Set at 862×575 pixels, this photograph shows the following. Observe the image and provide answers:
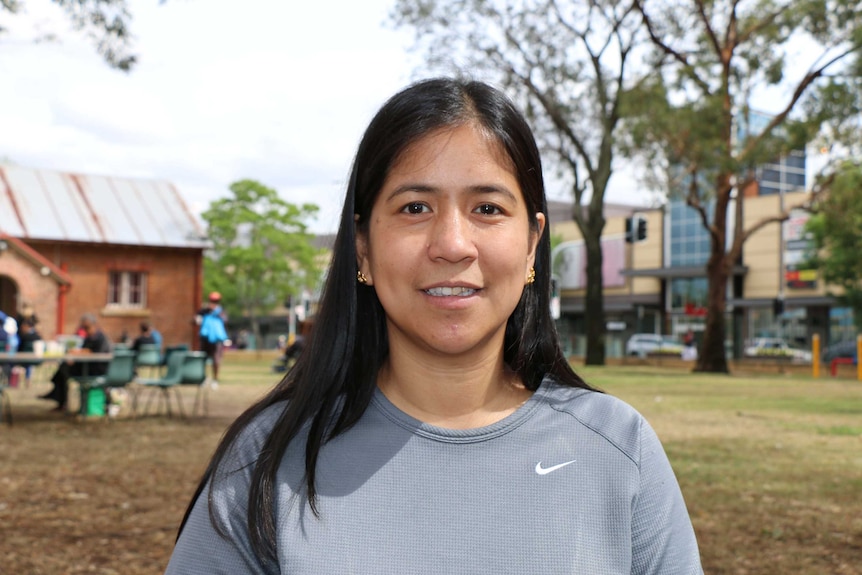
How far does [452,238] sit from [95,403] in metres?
12.9

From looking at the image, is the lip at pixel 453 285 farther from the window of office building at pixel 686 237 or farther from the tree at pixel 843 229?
the window of office building at pixel 686 237

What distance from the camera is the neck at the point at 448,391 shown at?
1.82 metres

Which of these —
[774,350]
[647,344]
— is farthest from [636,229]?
[647,344]

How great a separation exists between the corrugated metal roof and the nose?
3388 centimetres


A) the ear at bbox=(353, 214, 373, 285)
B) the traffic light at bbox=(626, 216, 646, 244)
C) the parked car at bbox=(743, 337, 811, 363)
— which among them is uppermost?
the traffic light at bbox=(626, 216, 646, 244)

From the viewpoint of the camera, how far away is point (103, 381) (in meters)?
12.9

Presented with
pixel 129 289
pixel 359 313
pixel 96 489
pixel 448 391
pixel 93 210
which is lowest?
pixel 96 489

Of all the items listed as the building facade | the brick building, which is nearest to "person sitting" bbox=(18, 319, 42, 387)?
the brick building

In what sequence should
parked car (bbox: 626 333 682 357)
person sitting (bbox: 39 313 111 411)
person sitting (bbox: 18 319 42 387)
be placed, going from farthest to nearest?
parked car (bbox: 626 333 682 357) < person sitting (bbox: 18 319 42 387) < person sitting (bbox: 39 313 111 411)

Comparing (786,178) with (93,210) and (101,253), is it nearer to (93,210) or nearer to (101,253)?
(93,210)

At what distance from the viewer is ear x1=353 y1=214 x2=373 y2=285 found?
1874 millimetres

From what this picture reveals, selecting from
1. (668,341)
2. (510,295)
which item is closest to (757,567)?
(510,295)

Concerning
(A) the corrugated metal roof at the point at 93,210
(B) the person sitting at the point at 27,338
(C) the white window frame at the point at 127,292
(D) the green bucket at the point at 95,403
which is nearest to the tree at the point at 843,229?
(B) the person sitting at the point at 27,338

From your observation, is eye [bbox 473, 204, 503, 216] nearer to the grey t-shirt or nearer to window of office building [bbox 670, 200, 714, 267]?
the grey t-shirt
